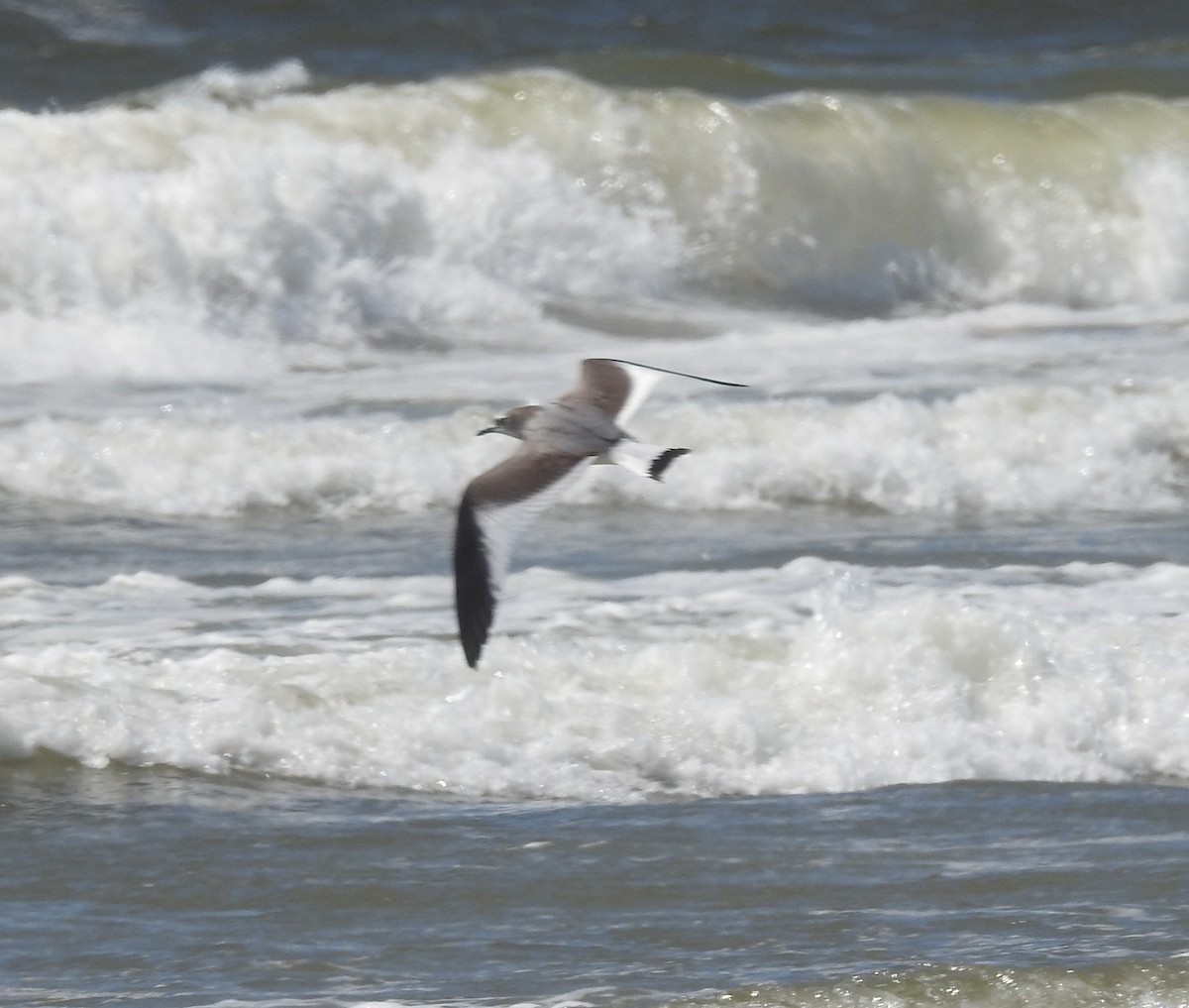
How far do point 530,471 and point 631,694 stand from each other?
0.86 m

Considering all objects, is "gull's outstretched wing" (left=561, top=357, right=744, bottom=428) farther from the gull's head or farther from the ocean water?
the ocean water

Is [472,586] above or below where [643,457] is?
below

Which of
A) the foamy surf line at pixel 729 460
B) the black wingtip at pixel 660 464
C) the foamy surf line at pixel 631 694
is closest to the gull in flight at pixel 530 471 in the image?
the black wingtip at pixel 660 464

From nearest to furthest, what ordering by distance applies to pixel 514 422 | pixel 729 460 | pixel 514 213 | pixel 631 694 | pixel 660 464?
pixel 660 464
pixel 514 422
pixel 631 694
pixel 729 460
pixel 514 213

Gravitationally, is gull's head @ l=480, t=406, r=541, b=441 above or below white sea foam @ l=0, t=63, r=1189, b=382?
below

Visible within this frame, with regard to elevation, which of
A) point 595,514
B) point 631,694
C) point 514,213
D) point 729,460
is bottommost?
point 631,694

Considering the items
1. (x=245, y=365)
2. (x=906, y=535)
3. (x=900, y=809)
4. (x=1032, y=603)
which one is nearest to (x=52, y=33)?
(x=245, y=365)

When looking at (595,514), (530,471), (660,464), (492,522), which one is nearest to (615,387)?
(530,471)

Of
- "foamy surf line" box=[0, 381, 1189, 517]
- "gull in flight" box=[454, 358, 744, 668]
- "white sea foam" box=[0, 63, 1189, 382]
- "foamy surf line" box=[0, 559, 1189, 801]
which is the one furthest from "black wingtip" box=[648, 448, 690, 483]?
"white sea foam" box=[0, 63, 1189, 382]

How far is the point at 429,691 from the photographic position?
18.0 feet

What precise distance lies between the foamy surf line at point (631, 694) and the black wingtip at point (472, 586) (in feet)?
2.21

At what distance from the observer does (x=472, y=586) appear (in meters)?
4.59

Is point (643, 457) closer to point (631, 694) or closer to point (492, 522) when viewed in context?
point (492, 522)

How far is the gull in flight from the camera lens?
4543 millimetres
